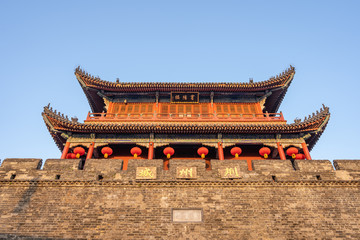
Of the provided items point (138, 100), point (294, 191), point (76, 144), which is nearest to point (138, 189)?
point (294, 191)

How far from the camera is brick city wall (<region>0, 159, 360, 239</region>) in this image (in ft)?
21.7

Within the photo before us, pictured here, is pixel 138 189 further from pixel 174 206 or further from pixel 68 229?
pixel 68 229

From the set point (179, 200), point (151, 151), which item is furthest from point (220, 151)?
point (179, 200)

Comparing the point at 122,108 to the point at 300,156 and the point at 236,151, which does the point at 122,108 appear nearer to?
the point at 236,151

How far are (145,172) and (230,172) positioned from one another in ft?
8.24

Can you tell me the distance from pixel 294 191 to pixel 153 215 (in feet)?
13.1

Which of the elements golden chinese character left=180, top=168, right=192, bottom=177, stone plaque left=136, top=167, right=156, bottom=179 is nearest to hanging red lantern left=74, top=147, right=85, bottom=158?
stone plaque left=136, top=167, right=156, bottom=179

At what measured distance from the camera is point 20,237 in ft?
21.4

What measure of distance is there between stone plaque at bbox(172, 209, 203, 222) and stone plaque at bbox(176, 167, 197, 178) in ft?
3.36

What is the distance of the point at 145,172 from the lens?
307 inches

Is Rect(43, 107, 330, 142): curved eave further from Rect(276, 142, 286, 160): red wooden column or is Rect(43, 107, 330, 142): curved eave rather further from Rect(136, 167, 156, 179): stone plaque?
Rect(136, 167, 156, 179): stone plaque

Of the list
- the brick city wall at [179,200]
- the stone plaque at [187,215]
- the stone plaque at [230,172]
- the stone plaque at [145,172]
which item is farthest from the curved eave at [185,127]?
the stone plaque at [187,215]

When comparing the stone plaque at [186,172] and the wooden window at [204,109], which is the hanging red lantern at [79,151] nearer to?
the stone plaque at [186,172]

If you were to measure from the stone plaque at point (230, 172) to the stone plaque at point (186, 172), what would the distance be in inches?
31.7
